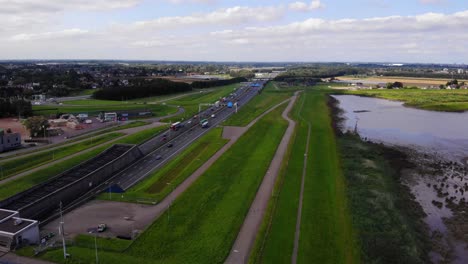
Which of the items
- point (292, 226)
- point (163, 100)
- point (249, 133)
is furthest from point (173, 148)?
point (163, 100)

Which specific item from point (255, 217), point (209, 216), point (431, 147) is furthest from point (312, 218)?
point (431, 147)

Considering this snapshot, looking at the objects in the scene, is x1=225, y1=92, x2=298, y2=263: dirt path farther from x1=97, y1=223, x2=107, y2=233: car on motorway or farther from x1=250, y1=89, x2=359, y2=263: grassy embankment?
x1=97, y1=223, x2=107, y2=233: car on motorway

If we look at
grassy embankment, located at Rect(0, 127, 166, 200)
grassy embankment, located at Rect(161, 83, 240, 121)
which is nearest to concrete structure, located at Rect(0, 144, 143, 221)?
grassy embankment, located at Rect(0, 127, 166, 200)

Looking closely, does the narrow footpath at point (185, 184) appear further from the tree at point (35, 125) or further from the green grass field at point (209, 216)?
the tree at point (35, 125)

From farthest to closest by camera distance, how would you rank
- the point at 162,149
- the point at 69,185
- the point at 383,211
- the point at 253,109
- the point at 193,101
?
the point at 193,101
the point at 253,109
the point at 162,149
the point at 69,185
the point at 383,211

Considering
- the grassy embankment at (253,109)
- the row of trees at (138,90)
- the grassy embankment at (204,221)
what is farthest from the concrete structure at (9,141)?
the row of trees at (138,90)

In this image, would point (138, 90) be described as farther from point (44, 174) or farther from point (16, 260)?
point (16, 260)
